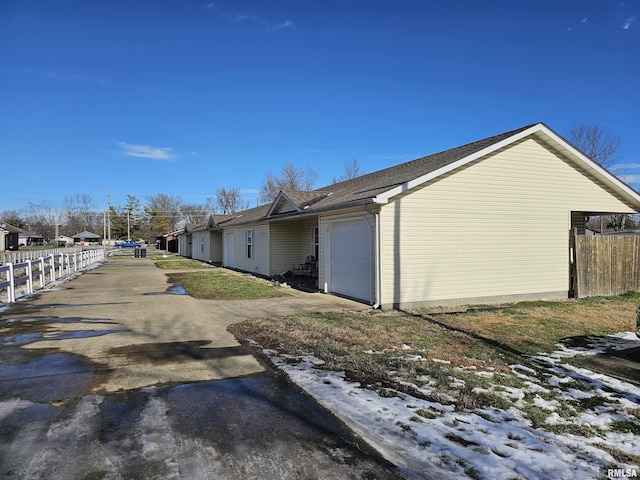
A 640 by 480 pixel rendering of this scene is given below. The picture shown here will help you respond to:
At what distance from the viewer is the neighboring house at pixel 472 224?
32.3 feet

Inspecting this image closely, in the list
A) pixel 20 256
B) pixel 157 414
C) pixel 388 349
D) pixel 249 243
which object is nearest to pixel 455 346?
pixel 388 349

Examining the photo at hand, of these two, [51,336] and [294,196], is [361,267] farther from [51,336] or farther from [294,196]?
[51,336]

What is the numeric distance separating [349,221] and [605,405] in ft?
25.2

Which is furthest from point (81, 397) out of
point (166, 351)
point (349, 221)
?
point (349, 221)

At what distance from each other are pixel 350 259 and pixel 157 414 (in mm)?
7896

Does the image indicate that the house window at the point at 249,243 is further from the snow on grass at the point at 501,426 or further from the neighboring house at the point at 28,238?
the neighboring house at the point at 28,238

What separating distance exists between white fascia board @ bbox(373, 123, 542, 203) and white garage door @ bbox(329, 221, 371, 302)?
1.20 meters

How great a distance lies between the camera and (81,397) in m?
4.09

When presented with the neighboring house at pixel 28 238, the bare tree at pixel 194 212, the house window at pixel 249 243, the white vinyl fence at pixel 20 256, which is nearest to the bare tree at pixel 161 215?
the bare tree at pixel 194 212

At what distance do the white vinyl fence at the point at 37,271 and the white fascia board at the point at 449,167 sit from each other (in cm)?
974

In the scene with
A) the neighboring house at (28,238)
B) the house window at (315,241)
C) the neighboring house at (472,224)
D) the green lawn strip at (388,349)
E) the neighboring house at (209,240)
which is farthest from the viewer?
the neighboring house at (28,238)

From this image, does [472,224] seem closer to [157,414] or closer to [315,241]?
[315,241]

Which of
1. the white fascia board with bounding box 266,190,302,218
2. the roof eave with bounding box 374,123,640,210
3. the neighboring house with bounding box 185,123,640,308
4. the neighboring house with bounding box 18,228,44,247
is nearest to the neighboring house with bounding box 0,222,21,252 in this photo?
the neighboring house with bounding box 18,228,44,247

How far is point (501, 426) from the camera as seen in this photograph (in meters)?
3.56
